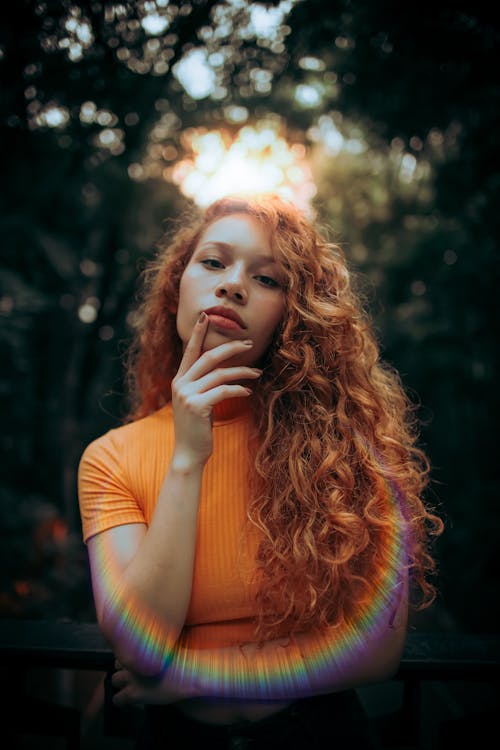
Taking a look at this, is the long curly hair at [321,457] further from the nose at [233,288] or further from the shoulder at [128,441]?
the shoulder at [128,441]

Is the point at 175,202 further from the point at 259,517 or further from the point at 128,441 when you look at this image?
the point at 259,517

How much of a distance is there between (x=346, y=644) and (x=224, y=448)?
62cm

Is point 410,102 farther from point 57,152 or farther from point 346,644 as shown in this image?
point 346,644

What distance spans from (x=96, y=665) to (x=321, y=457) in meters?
0.93

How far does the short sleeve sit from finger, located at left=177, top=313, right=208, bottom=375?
34cm

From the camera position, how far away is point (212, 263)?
4.61ft

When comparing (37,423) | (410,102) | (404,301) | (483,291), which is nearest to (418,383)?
(404,301)

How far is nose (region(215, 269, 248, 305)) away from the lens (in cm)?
131

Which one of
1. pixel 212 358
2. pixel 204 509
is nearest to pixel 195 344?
pixel 212 358

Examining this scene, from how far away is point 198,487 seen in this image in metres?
1.13

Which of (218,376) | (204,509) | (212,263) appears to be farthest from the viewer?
(212,263)

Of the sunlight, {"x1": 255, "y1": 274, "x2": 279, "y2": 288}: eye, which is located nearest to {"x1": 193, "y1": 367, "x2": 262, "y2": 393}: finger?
{"x1": 255, "y1": 274, "x2": 279, "y2": 288}: eye

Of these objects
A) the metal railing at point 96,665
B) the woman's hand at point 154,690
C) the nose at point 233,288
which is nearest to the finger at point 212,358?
the nose at point 233,288

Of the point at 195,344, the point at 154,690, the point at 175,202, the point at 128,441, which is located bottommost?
the point at 154,690
